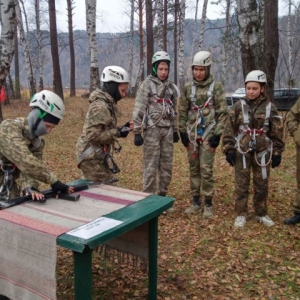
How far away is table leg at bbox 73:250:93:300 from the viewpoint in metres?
2.46

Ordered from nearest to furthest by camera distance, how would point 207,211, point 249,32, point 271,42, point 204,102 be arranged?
point 204,102 → point 207,211 → point 249,32 → point 271,42

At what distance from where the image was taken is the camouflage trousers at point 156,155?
5.25m

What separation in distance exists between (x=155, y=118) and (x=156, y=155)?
536 millimetres

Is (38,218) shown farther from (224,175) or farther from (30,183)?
(224,175)

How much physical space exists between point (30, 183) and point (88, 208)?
2.37 ft

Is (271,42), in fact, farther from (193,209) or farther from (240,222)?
(240,222)

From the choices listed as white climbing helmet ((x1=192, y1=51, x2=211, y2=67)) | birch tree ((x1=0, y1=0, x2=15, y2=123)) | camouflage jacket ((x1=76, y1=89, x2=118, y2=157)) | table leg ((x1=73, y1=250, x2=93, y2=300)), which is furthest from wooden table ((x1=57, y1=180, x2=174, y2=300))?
birch tree ((x1=0, y1=0, x2=15, y2=123))

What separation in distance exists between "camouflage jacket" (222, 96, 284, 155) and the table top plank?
1969 millimetres

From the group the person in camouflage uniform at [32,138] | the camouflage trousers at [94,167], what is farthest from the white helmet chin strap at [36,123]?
the camouflage trousers at [94,167]

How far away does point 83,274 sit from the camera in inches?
97.4

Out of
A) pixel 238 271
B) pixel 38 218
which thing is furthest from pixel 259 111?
pixel 38 218

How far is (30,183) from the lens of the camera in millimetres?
3340

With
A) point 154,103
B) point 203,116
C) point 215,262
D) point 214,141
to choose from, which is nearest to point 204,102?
point 203,116

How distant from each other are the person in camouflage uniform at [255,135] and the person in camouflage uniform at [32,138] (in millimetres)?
2441
